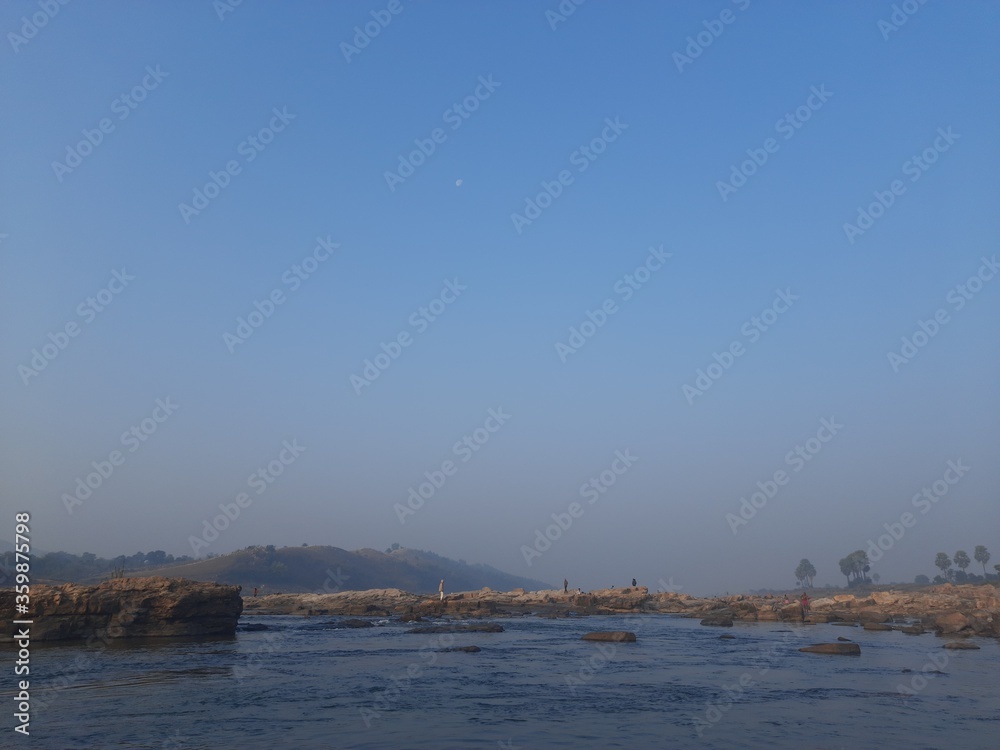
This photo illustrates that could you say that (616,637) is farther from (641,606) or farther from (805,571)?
(805,571)

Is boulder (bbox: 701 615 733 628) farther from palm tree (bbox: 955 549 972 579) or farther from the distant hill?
palm tree (bbox: 955 549 972 579)

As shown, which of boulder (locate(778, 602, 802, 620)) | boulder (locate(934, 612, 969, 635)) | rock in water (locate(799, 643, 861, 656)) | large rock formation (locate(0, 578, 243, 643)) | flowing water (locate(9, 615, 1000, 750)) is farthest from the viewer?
boulder (locate(778, 602, 802, 620))

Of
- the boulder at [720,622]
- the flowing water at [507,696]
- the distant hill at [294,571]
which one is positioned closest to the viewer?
the flowing water at [507,696]

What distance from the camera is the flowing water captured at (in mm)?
13594

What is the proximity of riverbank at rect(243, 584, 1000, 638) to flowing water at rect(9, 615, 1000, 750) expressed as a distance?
20.7 metres

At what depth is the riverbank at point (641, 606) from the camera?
50750mm

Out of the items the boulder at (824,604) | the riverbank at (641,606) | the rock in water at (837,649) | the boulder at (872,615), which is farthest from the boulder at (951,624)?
the boulder at (824,604)

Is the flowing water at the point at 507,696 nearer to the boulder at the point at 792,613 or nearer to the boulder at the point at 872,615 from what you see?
the boulder at the point at 792,613

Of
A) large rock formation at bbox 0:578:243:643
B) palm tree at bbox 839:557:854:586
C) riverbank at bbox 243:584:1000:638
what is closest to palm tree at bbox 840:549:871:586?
palm tree at bbox 839:557:854:586

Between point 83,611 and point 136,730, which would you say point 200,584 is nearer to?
point 83,611

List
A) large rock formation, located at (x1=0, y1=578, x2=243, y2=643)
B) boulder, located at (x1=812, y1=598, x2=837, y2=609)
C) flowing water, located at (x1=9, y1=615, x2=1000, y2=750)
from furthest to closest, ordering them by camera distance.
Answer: boulder, located at (x1=812, y1=598, x2=837, y2=609) < large rock formation, located at (x1=0, y1=578, x2=243, y2=643) < flowing water, located at (x1=9, y1=615, x2=1000, y2=750)

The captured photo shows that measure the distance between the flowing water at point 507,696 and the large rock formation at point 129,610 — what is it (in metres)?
1.67

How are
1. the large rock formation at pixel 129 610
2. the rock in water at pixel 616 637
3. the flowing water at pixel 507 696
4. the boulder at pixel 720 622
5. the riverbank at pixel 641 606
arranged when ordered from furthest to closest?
1. the riverbank at pixel 641 606
2. the boulder at pixel 720 622
3. the rock in water at pixel 616 637
4. the large rock formation at pixel 129 610
5. the flowing water at pixel 507 696

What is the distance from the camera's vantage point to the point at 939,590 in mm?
71250
